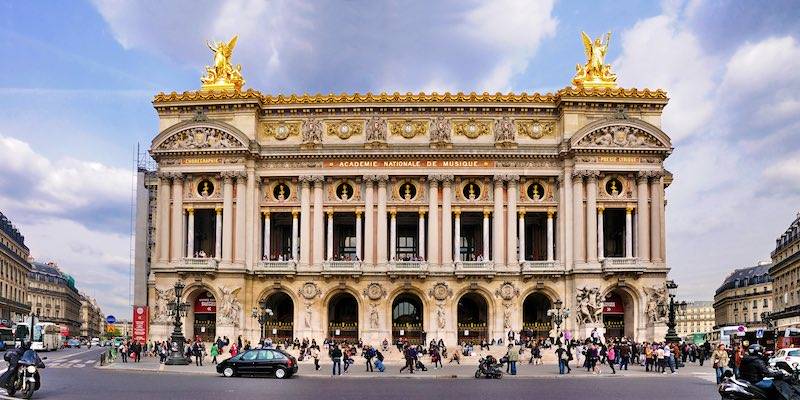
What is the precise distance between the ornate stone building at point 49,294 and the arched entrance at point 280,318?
90706mm

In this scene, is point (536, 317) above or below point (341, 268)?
below

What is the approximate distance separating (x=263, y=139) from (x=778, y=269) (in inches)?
2793

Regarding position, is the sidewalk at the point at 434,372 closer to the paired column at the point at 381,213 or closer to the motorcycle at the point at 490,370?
the motorcycle at the point at 490,370

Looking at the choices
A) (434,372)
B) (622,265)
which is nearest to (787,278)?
(622,265)

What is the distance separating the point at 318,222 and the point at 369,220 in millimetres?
4029

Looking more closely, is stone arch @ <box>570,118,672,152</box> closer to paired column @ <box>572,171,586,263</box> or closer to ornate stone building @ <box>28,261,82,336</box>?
paired column @ <box>572,171,586,263</box>

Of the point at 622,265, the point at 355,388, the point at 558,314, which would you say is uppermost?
the point at 622,265

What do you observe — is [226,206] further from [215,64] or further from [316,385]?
[316,385]

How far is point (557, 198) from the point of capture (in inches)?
3022

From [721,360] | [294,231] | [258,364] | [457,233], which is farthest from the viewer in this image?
[294,231]

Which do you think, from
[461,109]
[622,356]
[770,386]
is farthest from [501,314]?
[770,386]

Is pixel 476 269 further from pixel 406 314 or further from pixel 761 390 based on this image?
pixel 761 390

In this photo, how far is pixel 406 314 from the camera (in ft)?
262

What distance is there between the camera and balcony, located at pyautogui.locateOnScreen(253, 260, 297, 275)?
75.5m
